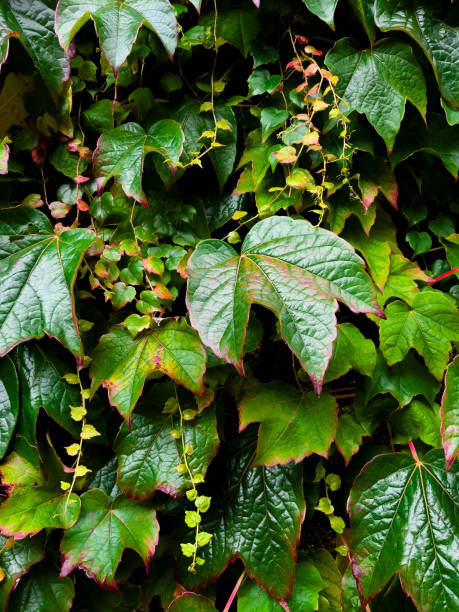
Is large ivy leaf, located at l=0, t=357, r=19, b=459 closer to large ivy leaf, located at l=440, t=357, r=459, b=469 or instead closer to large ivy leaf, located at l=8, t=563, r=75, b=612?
large ivy leaf, located at l=8, t=563, r=75, b=612

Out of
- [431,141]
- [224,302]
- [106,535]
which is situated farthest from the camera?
[431,141]

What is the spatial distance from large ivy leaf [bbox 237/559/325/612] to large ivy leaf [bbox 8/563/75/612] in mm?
342

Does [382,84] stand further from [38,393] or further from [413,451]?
[38,393]

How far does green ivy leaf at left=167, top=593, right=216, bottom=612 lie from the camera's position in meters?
0.95

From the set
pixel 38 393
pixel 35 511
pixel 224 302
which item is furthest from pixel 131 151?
pixel 35 511

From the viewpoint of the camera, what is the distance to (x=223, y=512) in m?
1.02

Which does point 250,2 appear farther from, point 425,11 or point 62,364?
point 62,364

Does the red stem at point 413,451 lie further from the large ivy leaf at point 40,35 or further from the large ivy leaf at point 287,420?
the large ivy leaf at point 40,35

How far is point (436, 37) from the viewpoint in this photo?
3.28 ft

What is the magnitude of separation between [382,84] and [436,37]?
0.14 metres

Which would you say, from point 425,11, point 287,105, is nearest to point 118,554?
point 287,105

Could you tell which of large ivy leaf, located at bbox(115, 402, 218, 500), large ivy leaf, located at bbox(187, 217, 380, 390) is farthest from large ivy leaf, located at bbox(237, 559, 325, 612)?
large ivy leaf, located at bbox(187, 217, 380, 390)

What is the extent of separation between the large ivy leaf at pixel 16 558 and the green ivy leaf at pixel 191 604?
11.0 inches

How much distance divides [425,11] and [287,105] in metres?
0.32
